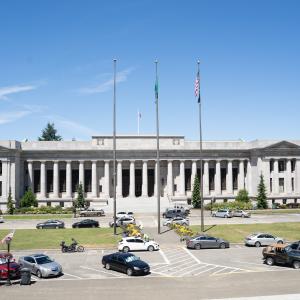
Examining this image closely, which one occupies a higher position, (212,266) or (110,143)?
(110,143)

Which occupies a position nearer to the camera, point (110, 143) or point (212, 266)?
point (212, 266)

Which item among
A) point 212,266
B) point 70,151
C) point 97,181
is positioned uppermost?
point 70,151

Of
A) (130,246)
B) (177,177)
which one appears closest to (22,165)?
(177,177)

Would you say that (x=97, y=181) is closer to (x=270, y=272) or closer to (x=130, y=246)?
(x=130, y=246)

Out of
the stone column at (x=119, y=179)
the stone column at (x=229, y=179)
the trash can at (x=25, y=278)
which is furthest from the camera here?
the stone column at (x=229, y=179)

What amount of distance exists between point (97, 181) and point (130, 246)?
59.7 meters

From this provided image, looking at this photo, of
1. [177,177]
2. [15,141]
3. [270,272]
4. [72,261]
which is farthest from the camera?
[177,177]

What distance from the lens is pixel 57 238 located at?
50.7 meters

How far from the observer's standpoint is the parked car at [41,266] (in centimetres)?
3225

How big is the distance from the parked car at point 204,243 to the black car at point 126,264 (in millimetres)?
11904

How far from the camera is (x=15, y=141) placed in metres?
96.3

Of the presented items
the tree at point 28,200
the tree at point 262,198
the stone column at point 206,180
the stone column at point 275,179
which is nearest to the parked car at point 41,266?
the tree at point 28,200

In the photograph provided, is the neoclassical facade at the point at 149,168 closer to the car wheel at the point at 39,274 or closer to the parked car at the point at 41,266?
the parked car at the point at 41,266

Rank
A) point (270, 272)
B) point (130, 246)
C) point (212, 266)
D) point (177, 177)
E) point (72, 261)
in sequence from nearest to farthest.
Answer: point (270, 272) → point (212, 266) → point (72, 261) → point (130, 246) → point (177, 177)
